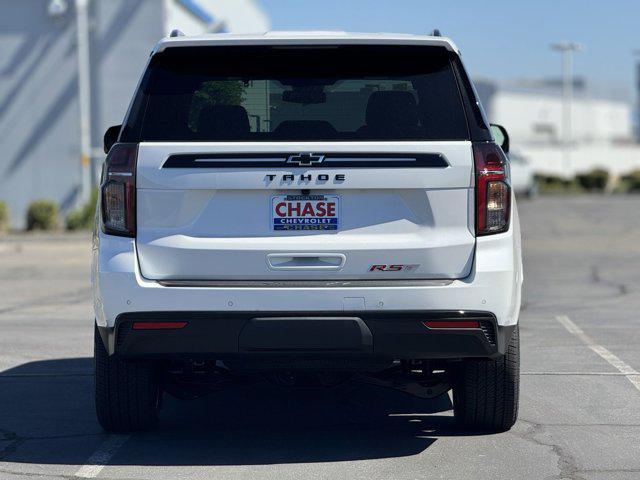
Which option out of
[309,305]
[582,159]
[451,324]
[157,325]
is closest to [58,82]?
[157,325]

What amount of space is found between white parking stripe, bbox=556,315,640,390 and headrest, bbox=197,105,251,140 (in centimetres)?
368

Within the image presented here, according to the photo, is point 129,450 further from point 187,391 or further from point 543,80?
point 543,80

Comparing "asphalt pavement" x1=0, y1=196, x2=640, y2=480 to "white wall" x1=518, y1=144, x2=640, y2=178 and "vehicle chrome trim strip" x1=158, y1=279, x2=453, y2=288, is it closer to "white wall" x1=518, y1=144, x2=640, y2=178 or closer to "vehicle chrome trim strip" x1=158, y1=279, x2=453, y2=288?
"vehicle chrome trim strip" x1=158, y1=279, x2=453, y2=288

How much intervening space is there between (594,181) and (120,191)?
48.2 m

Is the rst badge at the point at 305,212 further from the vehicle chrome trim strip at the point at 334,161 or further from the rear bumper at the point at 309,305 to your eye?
the rear bumper at the point at 309,305

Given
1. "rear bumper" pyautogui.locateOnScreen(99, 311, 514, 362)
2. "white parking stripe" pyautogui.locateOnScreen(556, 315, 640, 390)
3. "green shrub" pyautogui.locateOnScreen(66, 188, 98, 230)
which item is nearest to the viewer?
"rear bumper" pyautogui.locateOnScreen(99, 311, 514, 362)

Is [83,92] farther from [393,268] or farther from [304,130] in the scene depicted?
[393,268]

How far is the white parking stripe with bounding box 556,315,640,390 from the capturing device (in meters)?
8.59

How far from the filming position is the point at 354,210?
19.2 feet

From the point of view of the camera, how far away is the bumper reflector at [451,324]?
5828 mm

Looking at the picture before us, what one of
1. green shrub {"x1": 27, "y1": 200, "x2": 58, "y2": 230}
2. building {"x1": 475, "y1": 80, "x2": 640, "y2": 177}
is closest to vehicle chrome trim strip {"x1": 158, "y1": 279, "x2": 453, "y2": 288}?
green shrub {"x1": 27, "y1": 200, "x2": 58, "y2": 230}

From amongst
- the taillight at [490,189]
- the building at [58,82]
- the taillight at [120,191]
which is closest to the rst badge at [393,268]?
the taillight at [490,189]

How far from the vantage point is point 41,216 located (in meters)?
26.6

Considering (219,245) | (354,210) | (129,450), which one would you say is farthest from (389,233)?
(129,450)
